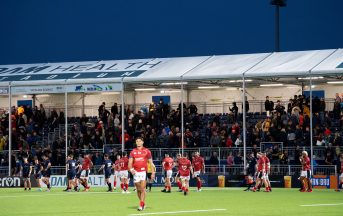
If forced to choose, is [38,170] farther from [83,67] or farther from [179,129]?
[179,129]

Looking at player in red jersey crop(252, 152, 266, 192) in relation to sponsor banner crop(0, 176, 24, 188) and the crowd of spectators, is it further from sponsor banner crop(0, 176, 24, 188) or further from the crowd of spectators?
sponsor banner crop(0, 176, 24, 188)

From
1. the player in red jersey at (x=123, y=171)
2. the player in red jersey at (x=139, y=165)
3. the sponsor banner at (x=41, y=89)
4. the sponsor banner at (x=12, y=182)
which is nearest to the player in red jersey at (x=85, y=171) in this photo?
the player in red jersey at (x=123, y=171)

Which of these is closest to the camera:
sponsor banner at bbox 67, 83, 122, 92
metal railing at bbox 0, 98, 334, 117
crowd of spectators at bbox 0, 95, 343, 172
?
crowd of spectators at bbox 0, 95, 343, 172

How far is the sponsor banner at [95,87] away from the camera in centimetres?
4384

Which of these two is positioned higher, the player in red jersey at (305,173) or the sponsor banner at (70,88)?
the sponsor banner at (70,88)

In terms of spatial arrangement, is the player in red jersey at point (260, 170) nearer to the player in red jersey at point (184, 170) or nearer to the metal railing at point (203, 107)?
the player in red jersey at point (184, 170)

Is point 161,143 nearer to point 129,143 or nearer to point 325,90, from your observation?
point 129,143

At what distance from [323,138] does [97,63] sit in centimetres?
1415

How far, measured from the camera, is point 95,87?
1748 inches

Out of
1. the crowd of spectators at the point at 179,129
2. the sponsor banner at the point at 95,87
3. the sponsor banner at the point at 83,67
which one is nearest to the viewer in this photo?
the crowd of spectators at the point at 179,129

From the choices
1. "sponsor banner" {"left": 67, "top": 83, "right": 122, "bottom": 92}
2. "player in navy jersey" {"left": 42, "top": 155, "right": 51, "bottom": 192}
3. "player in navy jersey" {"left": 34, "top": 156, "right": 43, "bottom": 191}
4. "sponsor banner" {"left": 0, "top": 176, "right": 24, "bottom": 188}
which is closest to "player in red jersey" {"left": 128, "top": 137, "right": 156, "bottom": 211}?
"player in navy jersey" {"left": 42, "top": 155, "right": 51, "bottom": 192}

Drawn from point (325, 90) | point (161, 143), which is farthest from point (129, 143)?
point (325, 90)

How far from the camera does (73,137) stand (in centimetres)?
5084

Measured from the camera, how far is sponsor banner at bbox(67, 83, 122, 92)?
144 ft
